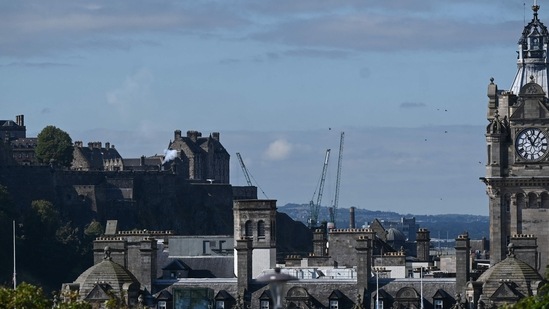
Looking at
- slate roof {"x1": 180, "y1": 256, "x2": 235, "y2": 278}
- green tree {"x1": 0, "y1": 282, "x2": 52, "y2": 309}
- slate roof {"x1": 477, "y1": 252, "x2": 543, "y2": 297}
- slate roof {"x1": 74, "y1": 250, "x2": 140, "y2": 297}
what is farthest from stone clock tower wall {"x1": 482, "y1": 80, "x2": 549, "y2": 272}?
green tree {"x1": 0, "y1": 282, "x2": 52, "y2": 309}

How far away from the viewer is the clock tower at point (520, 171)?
404 ft

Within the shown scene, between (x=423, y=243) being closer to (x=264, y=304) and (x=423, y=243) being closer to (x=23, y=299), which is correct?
(x=264, y=304)

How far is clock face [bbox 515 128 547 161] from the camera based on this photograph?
123 m

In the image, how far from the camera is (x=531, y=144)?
405ft

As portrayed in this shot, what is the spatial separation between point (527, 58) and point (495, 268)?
2169 centimetres

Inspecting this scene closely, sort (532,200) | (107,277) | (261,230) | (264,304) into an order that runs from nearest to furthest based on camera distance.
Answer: (107,277) → (264,304) → (532,200) → (261,230)

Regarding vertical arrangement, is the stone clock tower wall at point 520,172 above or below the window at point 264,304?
above

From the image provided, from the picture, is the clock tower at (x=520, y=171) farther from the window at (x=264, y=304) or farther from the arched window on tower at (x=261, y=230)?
the window at (x=264, y=304)

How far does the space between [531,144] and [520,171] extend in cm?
131

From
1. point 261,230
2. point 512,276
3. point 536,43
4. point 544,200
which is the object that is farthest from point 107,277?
point 536,43

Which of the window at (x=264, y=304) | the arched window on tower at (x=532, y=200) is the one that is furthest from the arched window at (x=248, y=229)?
the arched window on tower at (x=532, y=200)

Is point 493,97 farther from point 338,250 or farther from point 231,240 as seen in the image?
point 231,240

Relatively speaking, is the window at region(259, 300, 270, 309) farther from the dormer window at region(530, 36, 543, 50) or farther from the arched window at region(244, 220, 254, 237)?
the dormer window at region(530, 36, 543, 50)

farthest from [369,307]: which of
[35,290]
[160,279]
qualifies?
[35,290]
